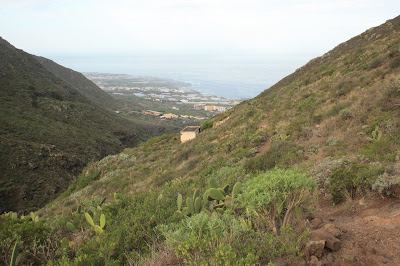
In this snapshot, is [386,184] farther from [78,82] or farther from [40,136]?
[78,82]

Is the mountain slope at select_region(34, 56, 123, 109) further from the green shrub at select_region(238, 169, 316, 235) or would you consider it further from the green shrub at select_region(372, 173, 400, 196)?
the green shrub at select_region(372, 173, 400, 196)

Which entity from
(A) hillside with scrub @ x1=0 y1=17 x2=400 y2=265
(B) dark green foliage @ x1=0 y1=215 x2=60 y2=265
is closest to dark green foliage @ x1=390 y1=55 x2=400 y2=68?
(A) hillside with scrub @ x1=0 y1=17 x2=400 y2=265

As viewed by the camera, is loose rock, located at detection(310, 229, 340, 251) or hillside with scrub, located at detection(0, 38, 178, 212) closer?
loose rock, located at detection(310, 229, 340, 251)

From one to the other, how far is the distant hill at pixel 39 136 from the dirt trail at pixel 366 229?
808 inches

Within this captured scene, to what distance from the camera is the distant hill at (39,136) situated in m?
19.6

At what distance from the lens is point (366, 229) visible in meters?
3.17

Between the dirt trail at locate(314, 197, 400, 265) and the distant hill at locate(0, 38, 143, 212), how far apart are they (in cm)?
2053

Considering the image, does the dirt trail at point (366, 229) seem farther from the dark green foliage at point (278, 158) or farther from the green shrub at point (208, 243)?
the dark green foliage at point (278, 158)

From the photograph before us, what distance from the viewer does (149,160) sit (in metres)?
17.7

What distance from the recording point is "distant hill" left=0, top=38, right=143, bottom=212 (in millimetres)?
A: 19609

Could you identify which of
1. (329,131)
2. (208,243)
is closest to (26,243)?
(208,243)

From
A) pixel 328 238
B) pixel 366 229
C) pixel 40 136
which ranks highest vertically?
pixel 328 238

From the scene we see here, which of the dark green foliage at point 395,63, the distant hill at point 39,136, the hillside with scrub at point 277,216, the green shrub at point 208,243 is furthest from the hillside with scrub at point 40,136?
the dark green foliage at point 395,63

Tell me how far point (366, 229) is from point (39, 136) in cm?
2926
